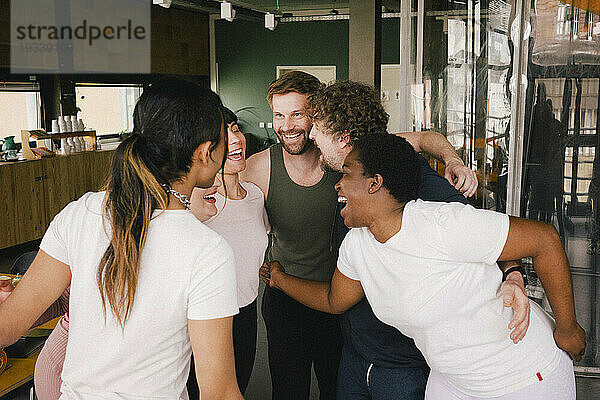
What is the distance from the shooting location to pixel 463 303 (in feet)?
5.30

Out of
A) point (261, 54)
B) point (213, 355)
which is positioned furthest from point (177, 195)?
point (261, 54)

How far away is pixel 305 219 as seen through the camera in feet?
7.84

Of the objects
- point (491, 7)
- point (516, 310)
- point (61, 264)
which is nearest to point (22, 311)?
point (61, 264)

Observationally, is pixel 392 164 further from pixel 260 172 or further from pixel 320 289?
pixel 260 172

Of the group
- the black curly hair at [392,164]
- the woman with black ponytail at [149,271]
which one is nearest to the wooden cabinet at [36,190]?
the black curly hair at [392,164]

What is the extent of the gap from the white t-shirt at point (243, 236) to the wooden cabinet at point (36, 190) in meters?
4.08

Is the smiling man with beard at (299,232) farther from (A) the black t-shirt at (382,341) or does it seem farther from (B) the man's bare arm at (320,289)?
(A) the black t-shirt at (382,341)

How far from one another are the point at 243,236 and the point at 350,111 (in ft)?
1.88

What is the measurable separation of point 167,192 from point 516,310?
93cm

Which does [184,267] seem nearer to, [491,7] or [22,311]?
[22,311]

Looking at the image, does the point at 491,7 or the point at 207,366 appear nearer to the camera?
the point at 207,366

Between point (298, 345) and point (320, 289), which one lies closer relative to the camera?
point (320, 289)

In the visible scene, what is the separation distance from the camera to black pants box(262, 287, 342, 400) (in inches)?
Answer: 93.7

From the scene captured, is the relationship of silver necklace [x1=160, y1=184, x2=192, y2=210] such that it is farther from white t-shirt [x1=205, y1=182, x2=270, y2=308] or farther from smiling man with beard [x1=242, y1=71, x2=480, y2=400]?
smiling man with beard [x1=242, y1=71, x2=480, y2=400]
